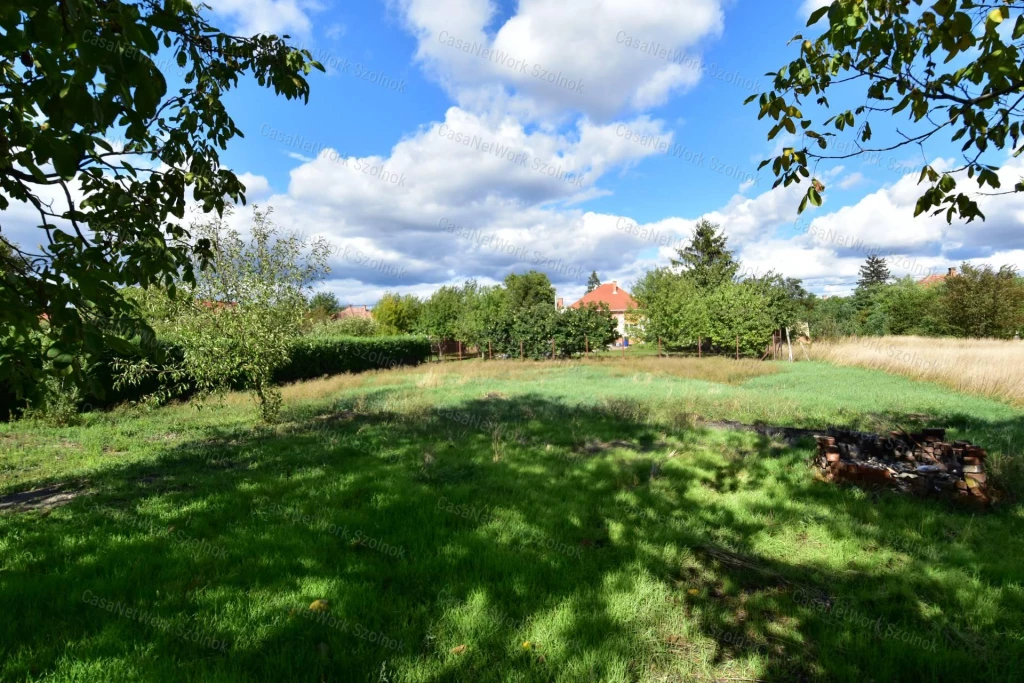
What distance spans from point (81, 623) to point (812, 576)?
4917 millimetres

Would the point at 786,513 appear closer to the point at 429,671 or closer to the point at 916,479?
the point at 916,479

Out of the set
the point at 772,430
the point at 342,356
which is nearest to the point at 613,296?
the point at 342,356

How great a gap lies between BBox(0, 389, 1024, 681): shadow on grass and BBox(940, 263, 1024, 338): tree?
3359cm

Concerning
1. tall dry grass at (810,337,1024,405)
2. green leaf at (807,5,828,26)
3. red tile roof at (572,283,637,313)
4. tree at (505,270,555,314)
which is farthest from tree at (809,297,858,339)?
green leaf at (807,5,828,26)

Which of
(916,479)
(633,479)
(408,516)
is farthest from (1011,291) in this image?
(408,516)

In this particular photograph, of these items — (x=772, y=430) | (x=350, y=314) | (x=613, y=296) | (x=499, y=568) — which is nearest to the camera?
(x=499, y=568)

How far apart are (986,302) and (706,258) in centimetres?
2661

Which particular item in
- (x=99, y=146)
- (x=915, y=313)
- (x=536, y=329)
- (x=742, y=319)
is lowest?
(x=915, y=313)

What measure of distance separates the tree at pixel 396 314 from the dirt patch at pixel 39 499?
4111 centimetres

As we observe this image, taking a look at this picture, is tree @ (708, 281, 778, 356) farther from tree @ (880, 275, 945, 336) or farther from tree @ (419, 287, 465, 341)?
tree @ (419, 287, 465, 341)

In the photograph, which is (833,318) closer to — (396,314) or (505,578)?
(396,314)

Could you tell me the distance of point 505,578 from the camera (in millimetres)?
3328

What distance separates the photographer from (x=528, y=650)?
2656 mm

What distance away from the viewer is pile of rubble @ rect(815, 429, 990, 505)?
5.09 metres
